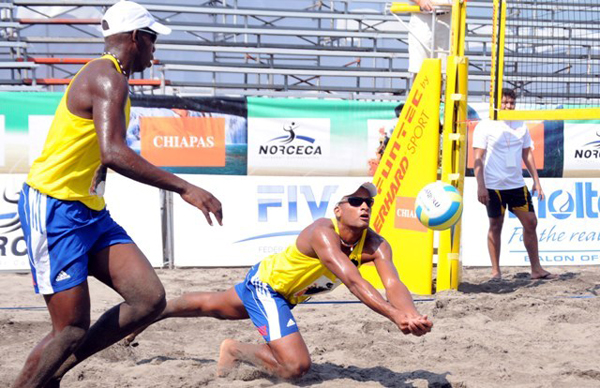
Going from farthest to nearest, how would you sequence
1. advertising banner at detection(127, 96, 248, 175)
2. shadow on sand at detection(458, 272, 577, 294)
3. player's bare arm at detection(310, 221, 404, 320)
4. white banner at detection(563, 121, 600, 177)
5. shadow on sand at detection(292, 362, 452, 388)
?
white banner at detection(563, 121, 600, 177) → advertising banner at detection(127, 96, 248, 175) → shadow on sand at detection(458, 272, 577, 294) → shadow on sand at detection(292, 362, 452, 388) → player's bare arm at detection(310, 221, 404, 320)

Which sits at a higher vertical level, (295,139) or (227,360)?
(295,139)

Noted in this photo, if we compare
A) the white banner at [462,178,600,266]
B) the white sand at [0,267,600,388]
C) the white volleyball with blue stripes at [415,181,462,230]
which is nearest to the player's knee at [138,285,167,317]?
the white sand at [0,267,600,388]

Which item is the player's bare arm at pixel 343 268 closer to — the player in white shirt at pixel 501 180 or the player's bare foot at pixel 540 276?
the player in white shirt at pixel 501 180

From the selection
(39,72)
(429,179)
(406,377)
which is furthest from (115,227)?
(39,72)

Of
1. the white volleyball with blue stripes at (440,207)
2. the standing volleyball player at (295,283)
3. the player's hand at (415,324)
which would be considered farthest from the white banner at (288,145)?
the player's hand at (415,324)

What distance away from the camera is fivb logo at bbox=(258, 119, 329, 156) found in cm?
870

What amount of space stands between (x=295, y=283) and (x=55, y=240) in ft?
5.17

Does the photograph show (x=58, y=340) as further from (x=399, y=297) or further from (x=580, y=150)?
(x=580, y=150)

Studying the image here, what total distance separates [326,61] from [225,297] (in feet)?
33.9

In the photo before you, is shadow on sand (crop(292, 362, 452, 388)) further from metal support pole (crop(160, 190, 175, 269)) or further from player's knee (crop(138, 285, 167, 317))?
metal support pole (crop(160, 190, 175, 269))

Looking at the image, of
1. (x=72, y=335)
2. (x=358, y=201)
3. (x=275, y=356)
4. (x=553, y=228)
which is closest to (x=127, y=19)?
(x=72, y=335)

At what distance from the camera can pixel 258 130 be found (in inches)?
342

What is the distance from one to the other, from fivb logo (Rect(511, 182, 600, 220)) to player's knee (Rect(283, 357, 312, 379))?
17.4ft

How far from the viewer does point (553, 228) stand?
8.90 meters
